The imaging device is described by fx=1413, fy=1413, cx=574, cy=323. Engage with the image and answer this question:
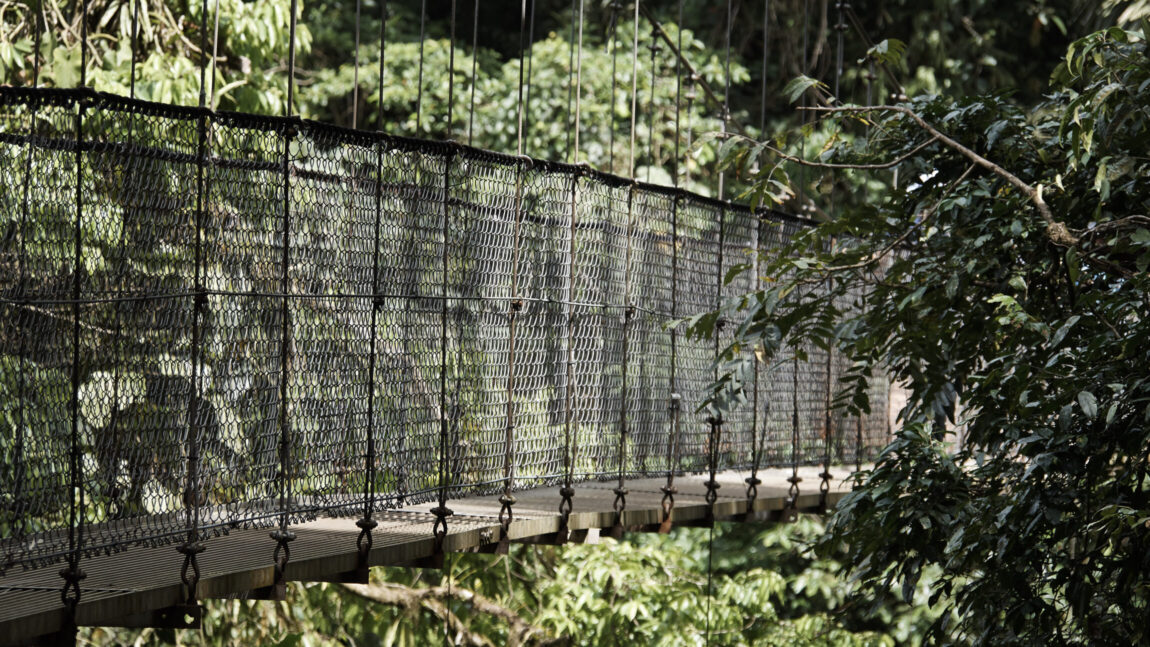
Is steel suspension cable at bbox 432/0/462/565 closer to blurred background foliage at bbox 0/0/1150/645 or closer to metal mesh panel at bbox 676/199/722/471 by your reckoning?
metal mesh panel at bbox 676/199/722/471

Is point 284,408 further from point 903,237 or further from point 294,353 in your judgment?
point 903,237

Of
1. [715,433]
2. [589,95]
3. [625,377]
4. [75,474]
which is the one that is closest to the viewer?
[75,474]

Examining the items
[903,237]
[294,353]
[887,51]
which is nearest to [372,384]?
[294,353]

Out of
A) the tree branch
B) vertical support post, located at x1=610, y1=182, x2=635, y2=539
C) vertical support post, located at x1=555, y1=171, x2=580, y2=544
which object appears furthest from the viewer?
vertical support post, located at x1=610, y1=182, x2=635, y2=539

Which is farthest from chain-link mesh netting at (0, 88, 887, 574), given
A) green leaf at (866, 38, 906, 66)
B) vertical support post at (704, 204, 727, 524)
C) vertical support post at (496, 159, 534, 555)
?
green leaf at (866, 38, 906, 66)

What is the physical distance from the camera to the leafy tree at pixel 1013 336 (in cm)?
232

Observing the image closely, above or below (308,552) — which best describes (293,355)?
above

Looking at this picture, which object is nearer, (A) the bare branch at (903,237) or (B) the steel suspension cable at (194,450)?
(B) the steel suspension cable at (194,450)

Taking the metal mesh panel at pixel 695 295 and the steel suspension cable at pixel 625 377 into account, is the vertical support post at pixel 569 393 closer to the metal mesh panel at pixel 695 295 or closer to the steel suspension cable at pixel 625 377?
the steel suspension cable at pixel 625 377

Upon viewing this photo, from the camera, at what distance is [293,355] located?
8.52 ft

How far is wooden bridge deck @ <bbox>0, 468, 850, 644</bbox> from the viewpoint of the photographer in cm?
201

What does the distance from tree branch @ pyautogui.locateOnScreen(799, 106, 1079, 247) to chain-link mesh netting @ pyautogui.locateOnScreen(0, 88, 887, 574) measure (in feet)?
1.48

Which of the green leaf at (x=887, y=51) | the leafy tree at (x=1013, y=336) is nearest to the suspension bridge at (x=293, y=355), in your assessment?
the leafy tree at (x=1013, y=336)

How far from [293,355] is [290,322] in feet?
0.26
